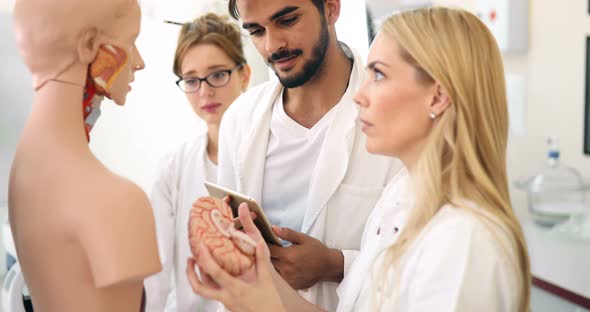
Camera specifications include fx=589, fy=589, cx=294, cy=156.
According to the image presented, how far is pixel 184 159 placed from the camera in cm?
208

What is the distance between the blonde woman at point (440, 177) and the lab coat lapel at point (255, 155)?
0.53 metres

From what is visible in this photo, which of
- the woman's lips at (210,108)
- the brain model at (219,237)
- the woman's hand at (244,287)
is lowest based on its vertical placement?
the woman's hand at (244,287)

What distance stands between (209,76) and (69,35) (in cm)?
116

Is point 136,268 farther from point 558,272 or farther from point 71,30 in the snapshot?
point 558,272

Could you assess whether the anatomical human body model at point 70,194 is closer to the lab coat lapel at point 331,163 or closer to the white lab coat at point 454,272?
the white lab coat at point 454,272

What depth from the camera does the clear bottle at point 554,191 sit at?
2.63 metres

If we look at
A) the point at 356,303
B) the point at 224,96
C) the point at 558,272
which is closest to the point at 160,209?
the point at 224,96

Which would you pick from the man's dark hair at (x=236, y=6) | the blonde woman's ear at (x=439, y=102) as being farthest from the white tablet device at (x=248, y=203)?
the man's dark hair at (x=236, y=6)

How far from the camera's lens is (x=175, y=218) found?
2.03 m

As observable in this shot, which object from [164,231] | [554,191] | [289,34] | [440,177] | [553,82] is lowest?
[554,191]

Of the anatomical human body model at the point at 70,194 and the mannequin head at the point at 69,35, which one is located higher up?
the mannequin head at the point at 69,35

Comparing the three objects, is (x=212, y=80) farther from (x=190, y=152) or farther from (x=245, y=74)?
(x=190, y=152)

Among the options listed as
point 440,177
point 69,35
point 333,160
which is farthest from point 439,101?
point 69,35

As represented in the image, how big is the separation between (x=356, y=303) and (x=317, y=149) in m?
0.53
